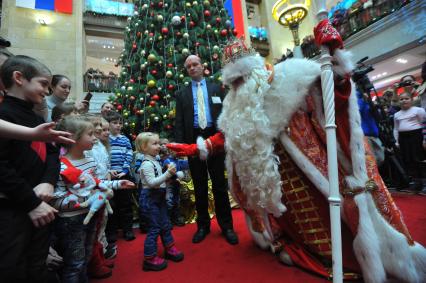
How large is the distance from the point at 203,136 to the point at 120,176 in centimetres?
106

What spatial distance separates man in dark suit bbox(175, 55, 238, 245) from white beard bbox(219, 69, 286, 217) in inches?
31.1

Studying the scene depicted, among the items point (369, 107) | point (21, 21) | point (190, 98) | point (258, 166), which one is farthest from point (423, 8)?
point (21, 21)

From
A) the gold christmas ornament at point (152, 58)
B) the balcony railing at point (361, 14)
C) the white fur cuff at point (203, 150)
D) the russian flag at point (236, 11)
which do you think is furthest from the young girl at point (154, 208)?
the russian flag at point (236, 11)

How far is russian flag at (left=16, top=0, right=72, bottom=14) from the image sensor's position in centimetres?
941

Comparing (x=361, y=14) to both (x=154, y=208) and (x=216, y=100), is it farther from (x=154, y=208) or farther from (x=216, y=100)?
(x=154, y=208)

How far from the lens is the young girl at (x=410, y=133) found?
13.1 feet

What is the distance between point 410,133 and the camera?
4.09m

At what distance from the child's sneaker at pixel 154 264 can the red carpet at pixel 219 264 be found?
41 millimetres

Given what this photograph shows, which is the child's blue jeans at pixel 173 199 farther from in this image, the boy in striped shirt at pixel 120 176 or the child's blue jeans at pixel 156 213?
the child's blue jeans at pixel 156 213

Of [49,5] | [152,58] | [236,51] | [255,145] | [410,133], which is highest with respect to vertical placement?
[49,5]

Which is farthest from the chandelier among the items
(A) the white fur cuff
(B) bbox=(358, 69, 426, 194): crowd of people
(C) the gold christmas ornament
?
(A) the white fur cuff

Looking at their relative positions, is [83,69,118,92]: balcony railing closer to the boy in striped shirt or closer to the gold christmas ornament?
the gold christmas ornament

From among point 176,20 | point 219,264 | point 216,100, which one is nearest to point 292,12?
point 176,20

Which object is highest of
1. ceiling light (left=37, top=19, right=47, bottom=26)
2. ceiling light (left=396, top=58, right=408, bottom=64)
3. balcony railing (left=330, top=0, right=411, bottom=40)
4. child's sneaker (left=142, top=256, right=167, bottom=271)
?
ceiling light (left=37, top=19, right=47, bottom=26)
